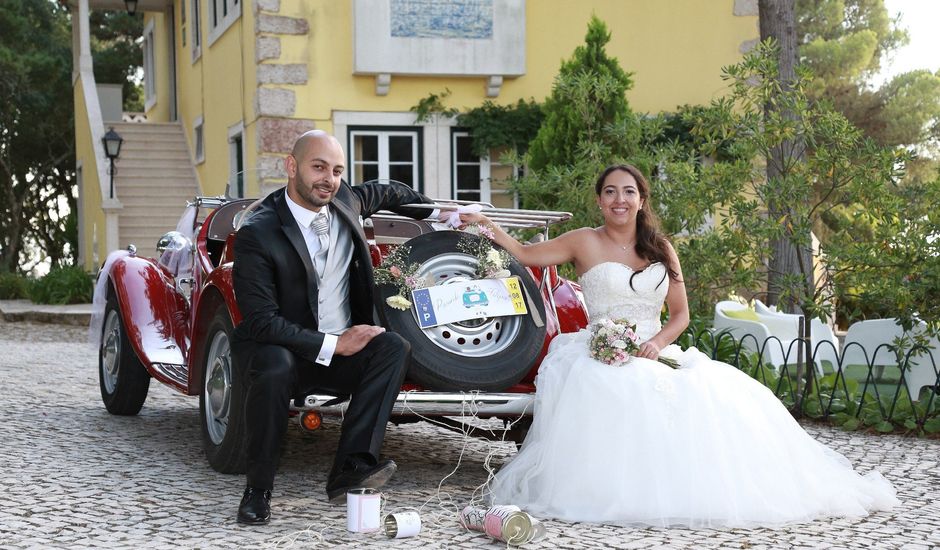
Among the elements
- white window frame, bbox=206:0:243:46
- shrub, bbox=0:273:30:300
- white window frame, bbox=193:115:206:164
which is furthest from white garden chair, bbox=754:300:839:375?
shrub, bbox=0:273:30:300

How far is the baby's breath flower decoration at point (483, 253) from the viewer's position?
552 centimetres

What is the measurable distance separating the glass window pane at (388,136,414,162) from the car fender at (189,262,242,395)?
36.0ft

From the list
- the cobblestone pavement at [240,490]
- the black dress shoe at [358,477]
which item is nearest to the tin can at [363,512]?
the cobblestone pavement at [240,490]

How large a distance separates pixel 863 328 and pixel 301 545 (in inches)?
236

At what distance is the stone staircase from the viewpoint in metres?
20.6

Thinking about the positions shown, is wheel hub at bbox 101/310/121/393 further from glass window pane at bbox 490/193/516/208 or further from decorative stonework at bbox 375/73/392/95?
glass window pane at bbox 490/193/516/208

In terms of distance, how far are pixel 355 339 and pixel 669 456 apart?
1360 millimetres

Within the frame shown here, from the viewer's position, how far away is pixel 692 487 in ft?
15.8

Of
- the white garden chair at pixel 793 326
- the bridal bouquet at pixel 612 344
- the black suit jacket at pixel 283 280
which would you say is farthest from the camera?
the white garden chair at pixel 793 326

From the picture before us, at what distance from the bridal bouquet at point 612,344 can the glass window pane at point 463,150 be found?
39.7ft

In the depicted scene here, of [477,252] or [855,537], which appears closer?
[855,537]

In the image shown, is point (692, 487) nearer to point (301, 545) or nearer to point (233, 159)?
point (301, 545)

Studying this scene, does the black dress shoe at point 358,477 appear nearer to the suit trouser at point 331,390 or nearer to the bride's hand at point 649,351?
the suit trouser at point 331,390

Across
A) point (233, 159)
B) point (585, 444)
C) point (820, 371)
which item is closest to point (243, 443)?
point (585, 444)
